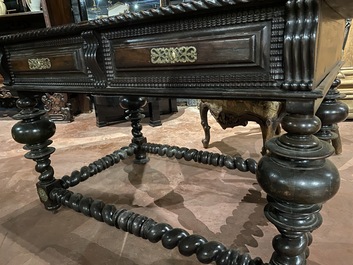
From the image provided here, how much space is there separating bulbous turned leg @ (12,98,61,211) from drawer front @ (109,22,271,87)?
1.85 ft

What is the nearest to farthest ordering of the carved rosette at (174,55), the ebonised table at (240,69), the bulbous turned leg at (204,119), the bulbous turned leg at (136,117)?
1. the ebonised table at (240,69)
2. the carved rosette at (174,55)
3. the bulbous turned leg at (136,117)
4. the bulbous turned leg at (204,119)

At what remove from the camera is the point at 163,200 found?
125cm

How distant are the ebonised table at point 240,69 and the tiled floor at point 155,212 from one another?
0.25 m

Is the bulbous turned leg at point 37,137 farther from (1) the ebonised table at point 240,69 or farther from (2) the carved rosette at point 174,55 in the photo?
(2) the carved rosette at point 174,55

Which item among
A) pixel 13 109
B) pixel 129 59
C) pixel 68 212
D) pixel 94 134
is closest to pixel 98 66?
pixel 129 59

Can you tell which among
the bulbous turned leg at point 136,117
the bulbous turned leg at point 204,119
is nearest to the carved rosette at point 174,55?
the bulbous turned leg at point 136,117

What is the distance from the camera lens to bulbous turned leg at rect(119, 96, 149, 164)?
152 cm

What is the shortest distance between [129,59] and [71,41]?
241mm

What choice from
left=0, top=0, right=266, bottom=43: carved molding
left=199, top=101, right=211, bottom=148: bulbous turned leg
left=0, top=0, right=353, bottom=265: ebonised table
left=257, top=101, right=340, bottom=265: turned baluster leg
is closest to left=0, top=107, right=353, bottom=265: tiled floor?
left=199, top=101, right=211, bottom=148: bulbous turned leg

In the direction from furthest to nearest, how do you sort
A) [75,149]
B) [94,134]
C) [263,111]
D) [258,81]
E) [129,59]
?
[94,134], [75,149], [263,111], [129,59], [258,81]

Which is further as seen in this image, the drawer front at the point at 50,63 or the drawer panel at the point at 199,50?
the drawer front at the point at 50,63

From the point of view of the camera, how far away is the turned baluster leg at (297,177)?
18.8 inches

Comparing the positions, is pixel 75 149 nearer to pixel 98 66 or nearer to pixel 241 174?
pixel 241 174

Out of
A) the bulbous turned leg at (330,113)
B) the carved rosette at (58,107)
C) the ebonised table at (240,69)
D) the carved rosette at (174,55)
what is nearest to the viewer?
the ebonised table at (240,69)
